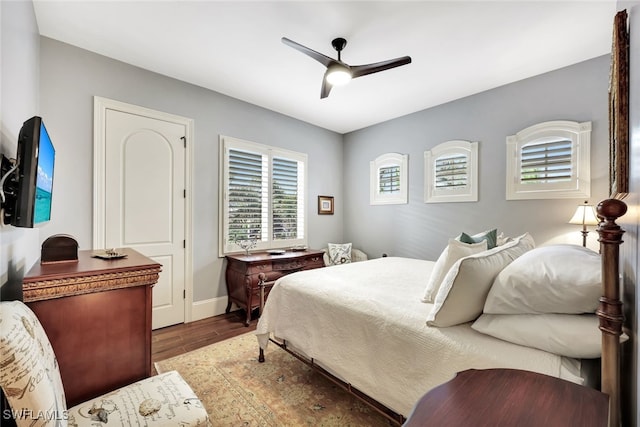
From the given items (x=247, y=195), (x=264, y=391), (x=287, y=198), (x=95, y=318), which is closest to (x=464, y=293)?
(x=264, y=391)

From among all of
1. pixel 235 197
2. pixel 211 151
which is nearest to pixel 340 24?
pixel 211 151

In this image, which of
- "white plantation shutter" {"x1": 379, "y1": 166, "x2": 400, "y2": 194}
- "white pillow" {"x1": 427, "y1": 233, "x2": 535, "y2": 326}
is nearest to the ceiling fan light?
"white pillow" {"x1": 427, "y1": 233, "x2": 535, "y2": 326}

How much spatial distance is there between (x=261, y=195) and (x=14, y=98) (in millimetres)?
2576

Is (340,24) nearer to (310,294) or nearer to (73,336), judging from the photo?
(310,294)

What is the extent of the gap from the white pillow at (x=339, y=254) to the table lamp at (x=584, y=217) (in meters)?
2.85

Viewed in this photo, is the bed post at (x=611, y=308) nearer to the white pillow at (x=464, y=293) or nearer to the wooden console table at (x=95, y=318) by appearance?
the white pillow at (x=464, y=293)

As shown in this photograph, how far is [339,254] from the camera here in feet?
15.0

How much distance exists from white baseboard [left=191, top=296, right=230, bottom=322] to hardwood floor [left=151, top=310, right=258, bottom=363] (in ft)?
0.19

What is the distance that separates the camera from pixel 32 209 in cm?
122

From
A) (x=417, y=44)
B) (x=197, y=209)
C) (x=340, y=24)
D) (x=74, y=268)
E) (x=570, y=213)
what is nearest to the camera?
(x=74, y=268)

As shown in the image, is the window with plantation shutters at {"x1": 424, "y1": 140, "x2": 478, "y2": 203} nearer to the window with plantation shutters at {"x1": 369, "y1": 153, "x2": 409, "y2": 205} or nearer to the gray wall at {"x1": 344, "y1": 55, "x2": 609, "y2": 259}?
the gray wall at {"x1": 344, "y1": 55, "x2": 609, "y2": 259}

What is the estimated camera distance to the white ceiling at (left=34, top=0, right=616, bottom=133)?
207cm

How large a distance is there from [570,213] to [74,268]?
163 inches

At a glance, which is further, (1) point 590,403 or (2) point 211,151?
(2) point 211,151
